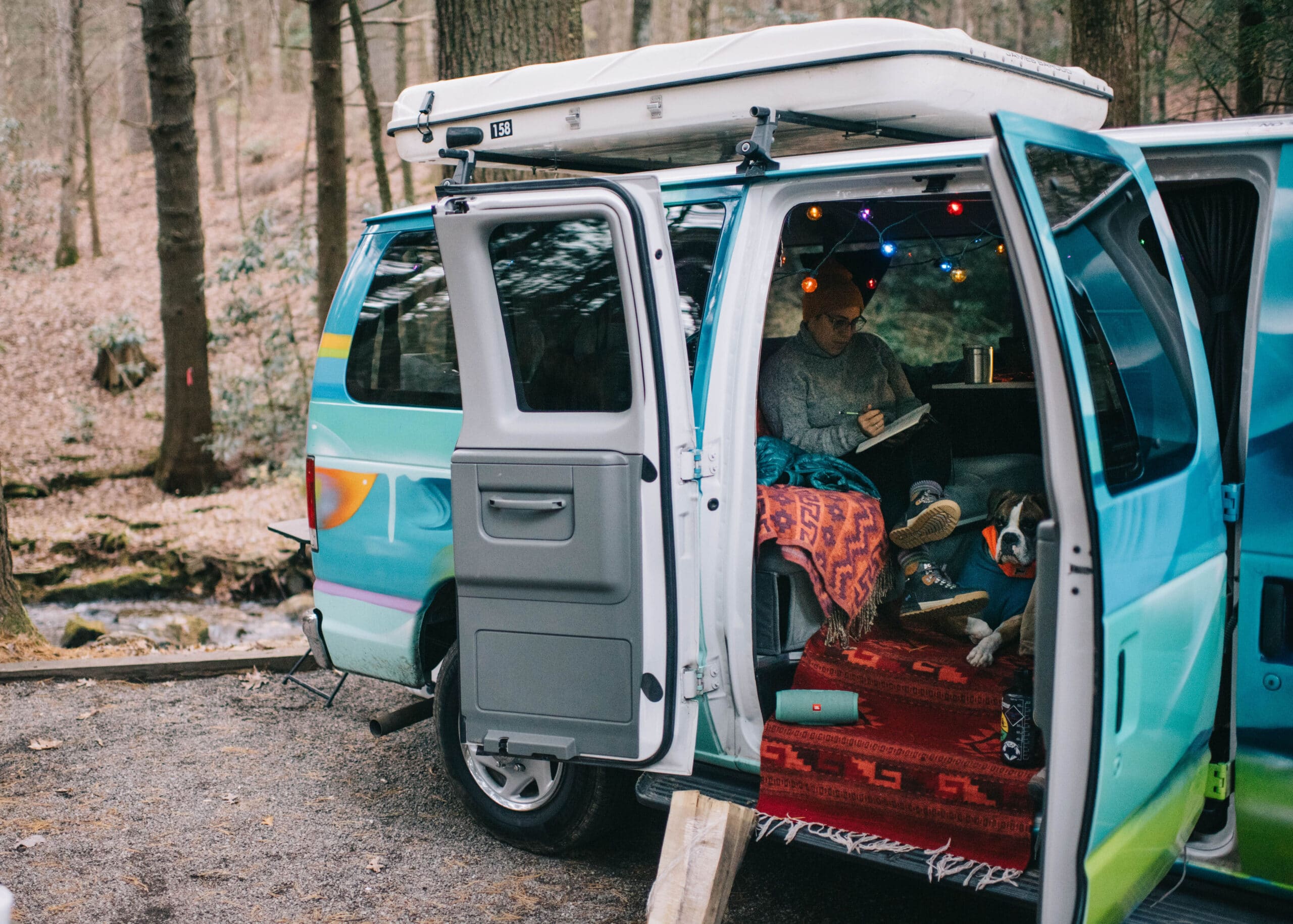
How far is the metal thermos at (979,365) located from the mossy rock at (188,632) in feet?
17.6

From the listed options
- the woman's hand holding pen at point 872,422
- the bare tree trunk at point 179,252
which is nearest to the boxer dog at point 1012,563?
the woman's hand holding pen at point 872,422

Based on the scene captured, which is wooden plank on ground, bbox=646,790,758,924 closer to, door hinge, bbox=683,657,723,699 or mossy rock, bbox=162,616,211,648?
door hinge, bbox=683,657,723,699

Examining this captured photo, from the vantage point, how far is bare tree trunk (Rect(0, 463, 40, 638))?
6191 millimetres

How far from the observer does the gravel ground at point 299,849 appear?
349cm

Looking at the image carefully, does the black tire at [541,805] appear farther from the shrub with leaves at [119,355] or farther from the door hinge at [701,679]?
the shrub with leaves at [119,355]

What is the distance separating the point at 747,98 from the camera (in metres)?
3.33

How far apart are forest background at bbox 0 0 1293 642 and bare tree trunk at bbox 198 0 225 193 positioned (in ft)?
0.39

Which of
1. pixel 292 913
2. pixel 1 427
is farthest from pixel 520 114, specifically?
pixel 1 427

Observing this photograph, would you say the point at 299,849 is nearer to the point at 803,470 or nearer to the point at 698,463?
the point at 698,463

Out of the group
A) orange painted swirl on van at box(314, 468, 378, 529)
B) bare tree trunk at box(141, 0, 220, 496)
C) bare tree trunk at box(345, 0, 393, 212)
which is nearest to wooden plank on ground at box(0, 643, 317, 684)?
orange painted swirl on van at box(314, 468, 378, 529)

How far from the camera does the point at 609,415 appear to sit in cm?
314

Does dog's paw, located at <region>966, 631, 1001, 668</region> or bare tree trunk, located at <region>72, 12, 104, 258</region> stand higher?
bare tree trunk, located at <region>72, 12, 104, 258</region>

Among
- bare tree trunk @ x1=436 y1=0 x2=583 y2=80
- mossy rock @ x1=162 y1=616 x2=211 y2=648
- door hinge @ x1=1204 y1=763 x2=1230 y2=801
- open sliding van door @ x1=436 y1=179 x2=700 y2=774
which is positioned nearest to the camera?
door hinge @ x1=1204 y1=763 x2=1230 y2=801

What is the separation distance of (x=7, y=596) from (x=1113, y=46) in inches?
287
